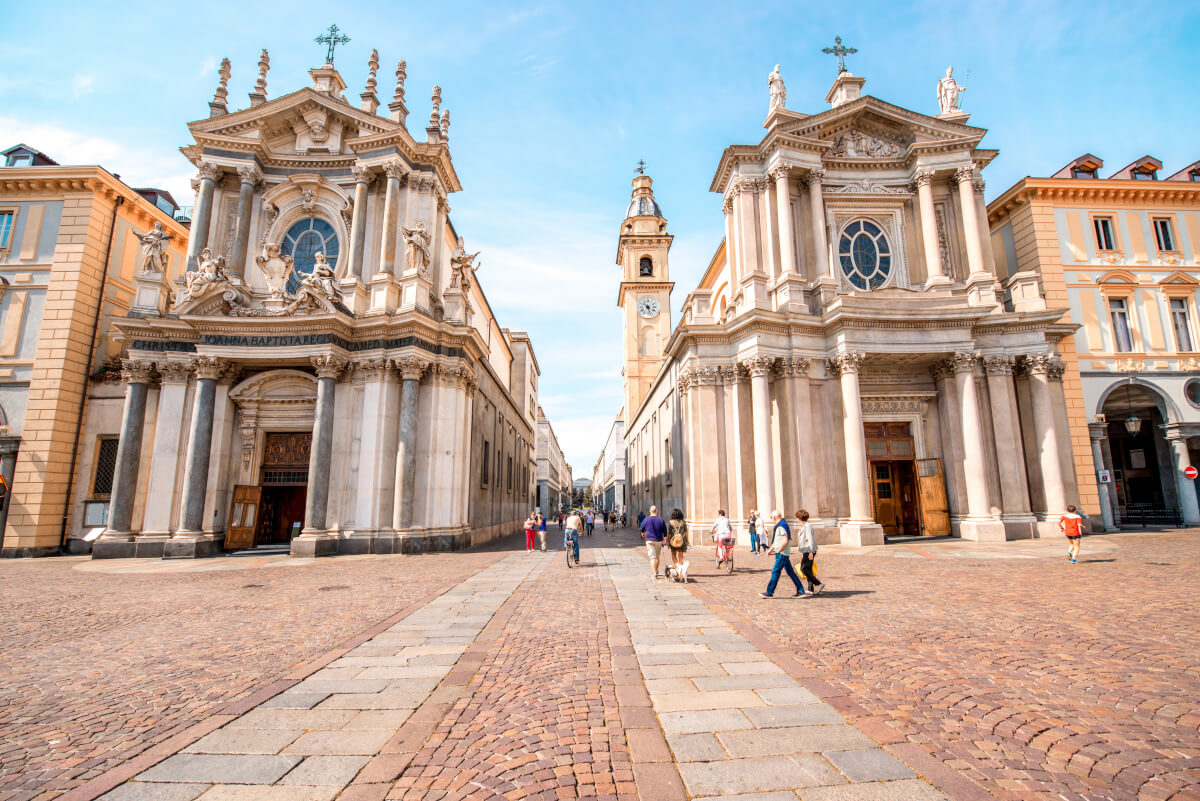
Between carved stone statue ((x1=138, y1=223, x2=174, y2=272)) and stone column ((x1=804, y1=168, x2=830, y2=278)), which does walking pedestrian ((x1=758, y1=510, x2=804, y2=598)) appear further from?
carved stone statue ((x1=138, y1=223, x2=174, y2=272))

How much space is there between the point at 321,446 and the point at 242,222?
1094 cm

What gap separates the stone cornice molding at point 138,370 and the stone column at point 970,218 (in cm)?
3404

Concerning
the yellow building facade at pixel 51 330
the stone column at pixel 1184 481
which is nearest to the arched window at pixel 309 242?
the yellow building facade at pixel 51 330

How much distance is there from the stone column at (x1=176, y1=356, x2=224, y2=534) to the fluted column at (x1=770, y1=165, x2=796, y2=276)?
2316 centimetres

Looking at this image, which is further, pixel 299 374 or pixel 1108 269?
pixel 1108 269

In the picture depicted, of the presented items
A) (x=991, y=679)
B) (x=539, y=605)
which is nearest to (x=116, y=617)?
(x=539, y=605)

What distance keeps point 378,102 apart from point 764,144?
58.1 feet

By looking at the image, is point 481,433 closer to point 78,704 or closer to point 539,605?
point 539,605

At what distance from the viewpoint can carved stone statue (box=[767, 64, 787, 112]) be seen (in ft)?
84.7

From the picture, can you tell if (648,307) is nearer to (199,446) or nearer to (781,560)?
(199,446)

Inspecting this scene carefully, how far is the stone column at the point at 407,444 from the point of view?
68.3ft

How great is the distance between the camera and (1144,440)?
101ft

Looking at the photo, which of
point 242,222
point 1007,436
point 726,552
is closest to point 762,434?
point 726,552

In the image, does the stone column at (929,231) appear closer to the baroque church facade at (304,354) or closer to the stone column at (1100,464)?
the stone column at (1100,464)
